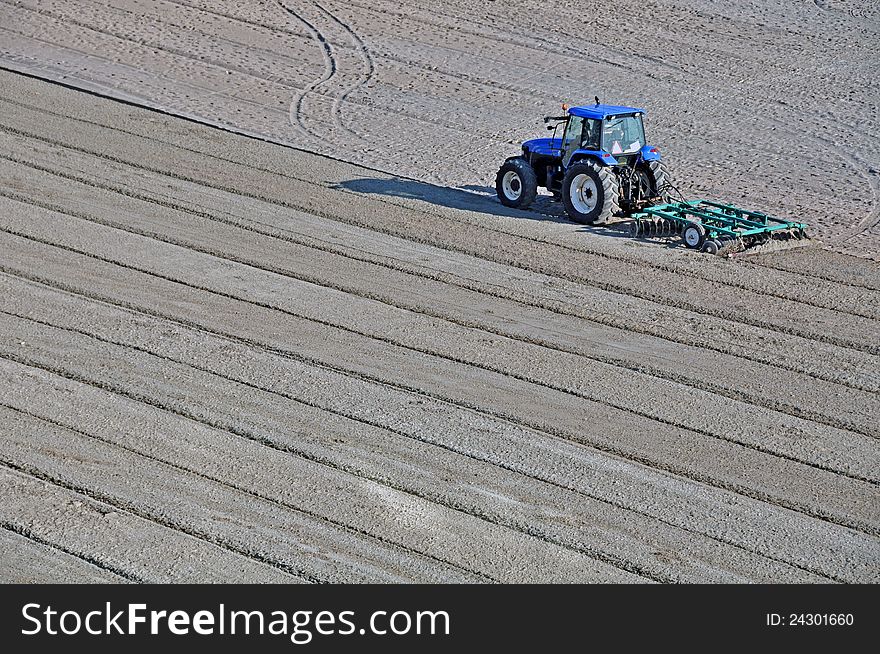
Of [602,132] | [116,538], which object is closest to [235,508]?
[116,538]

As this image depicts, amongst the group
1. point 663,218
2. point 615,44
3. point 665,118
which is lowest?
point 663,218

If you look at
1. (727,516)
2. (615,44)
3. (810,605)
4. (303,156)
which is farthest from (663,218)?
(615,44)

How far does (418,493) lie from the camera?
935 centimetres

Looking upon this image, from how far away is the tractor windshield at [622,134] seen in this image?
15391mm

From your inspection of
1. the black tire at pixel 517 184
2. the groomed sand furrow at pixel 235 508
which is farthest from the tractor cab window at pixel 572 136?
the groomed sand furrow at pixel 235 508

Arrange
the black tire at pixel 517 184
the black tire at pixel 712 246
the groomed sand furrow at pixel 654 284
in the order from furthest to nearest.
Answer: the black tire at pixel 517 184 < the black tire at pixel 712 246 < the groomed sand furrow at pixel 654 284

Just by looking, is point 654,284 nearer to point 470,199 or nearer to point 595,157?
point 595,157

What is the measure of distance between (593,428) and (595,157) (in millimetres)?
5653

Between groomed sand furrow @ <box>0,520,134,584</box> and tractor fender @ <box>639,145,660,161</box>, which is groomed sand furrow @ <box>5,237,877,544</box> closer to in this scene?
groomed sand furrow @ <box>0,520,134,584</box>

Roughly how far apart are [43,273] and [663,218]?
6709mm

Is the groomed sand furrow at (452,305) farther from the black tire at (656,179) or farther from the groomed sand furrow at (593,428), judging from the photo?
the black tire at (656,179)

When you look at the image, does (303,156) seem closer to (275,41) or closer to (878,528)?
(275,41)

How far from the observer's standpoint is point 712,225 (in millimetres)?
14805

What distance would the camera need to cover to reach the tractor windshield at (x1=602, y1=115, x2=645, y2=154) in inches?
606
